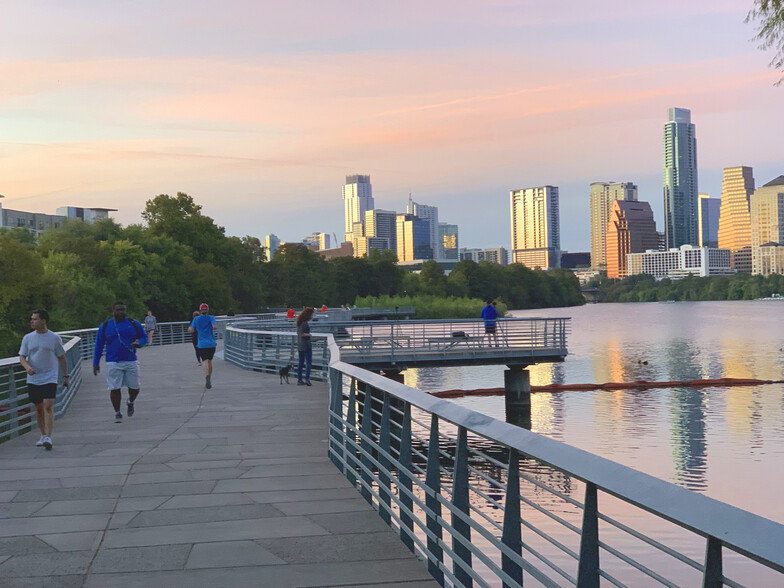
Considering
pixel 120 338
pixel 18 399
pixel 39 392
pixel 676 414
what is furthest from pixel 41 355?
pixel 676 414

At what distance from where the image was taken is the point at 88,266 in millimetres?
72000

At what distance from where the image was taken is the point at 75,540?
6453mm

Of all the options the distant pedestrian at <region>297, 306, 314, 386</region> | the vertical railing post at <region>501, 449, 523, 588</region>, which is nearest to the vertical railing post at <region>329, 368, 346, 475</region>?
the vertical railing post at <region>501, 449, 523, 588</region>

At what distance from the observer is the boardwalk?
559 centimetres

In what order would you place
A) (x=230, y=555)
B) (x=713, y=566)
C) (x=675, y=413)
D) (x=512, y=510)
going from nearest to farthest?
(x=713, y=566), (x=512, y=510), (x=230, y=555), (x=675, y=413)

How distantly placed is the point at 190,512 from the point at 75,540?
107 centimetres

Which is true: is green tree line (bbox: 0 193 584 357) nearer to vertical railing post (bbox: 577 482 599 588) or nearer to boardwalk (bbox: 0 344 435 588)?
boardwalk (bbox: 0 344 435 588)

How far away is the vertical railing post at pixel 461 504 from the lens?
496 centimetres

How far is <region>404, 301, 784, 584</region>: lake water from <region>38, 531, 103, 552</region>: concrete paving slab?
16.2m

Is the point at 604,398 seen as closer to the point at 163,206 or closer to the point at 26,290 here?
the point at 26,290

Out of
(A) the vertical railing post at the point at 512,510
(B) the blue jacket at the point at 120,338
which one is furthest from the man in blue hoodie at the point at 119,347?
(A) the vertical railing post at the point at 512,510

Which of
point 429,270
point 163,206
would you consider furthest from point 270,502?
point 429,270

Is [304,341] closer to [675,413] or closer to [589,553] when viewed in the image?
[589,553]

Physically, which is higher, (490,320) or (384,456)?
(490,320)
